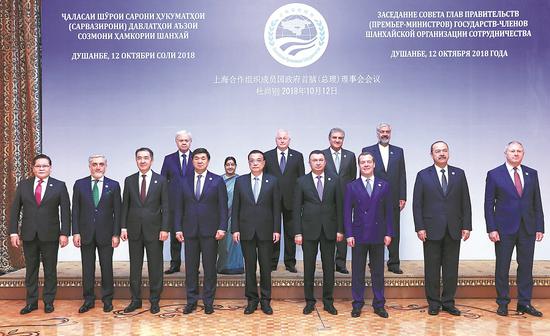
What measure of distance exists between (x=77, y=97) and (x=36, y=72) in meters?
0.49

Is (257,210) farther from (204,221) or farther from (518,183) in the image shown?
(518,183)

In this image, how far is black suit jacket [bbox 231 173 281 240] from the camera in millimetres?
4773

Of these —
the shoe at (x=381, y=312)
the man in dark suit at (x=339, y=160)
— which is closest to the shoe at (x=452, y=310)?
the shoe at (x=381, y=312)

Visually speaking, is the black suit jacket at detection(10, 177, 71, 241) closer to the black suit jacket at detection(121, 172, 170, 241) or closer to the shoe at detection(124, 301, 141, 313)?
the black suit jacket at detection(121, 172, 170, 241)

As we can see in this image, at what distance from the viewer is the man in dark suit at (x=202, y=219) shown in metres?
4.79

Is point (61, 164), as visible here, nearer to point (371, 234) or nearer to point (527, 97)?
point (371, 234)

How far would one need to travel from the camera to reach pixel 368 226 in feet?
15.2

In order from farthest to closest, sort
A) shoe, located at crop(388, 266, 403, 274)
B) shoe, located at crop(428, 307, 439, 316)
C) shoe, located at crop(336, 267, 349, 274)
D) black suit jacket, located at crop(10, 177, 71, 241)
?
1. shoe, located at crop(336, 267, 349, 274)
2. shoe, located at crop(388, 266, 403, 274)
3. black suit jacket, located at crop(10, 177, 71, 241)
4. shoe, located at crop(428, 307, 439, 316)

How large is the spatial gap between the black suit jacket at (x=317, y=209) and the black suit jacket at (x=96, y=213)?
4.91 feet

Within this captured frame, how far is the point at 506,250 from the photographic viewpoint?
4727mm

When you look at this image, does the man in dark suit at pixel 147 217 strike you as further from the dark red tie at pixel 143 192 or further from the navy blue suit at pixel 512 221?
the navy blue suit at pixel 512 221

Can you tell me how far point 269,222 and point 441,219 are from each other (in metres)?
1.36

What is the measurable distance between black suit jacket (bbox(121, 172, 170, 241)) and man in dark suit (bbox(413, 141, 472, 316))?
2.04 metres

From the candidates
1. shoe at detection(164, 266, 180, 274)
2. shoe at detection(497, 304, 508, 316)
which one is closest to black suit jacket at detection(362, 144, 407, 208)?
shoe at detection(497, 304, 508, 316)
